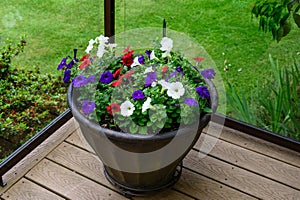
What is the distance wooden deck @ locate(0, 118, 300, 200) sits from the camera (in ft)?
7.20

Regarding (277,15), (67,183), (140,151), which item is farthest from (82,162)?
(277,15)

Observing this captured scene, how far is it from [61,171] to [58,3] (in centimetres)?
77

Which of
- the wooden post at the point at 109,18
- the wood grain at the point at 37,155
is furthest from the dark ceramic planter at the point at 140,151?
the wooden post at the point at 109,18

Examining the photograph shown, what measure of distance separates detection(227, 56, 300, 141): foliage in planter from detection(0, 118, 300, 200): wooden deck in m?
0.10

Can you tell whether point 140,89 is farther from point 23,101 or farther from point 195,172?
point 23,101

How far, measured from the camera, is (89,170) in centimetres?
230

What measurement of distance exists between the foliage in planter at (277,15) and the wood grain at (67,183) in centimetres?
100

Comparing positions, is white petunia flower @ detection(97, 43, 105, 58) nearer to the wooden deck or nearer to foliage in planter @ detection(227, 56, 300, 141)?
the wooden deck

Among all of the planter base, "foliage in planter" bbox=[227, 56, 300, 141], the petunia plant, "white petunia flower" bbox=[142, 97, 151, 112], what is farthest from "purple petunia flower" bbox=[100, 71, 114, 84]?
"foliage in planter" bbox=[227, 56, 300, 141]

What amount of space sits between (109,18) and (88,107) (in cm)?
70

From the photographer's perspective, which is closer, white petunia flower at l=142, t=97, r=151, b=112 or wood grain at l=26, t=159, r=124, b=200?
white petunia flower at l=142, t=97, r=151, b=112

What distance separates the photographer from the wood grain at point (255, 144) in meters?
2.41

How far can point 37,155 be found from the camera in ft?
7.83

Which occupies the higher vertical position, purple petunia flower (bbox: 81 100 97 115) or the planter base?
purple petunia flower (bbox: 81 100 97 115)
